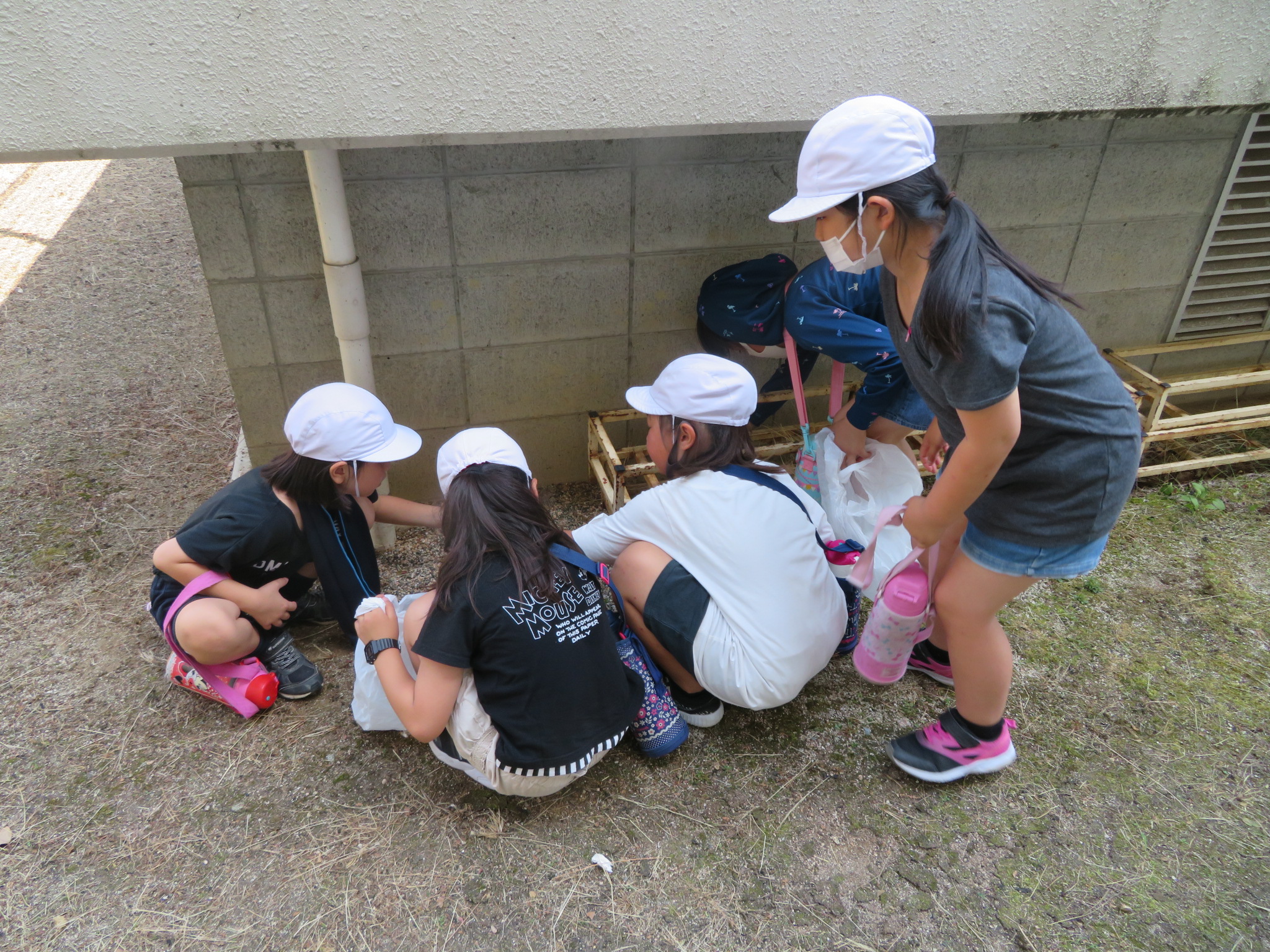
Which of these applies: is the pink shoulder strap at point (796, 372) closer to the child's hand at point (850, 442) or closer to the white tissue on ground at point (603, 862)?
the child's hand at point (850, 442)

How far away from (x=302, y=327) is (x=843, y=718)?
7.48 ft

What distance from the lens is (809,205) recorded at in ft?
5.61

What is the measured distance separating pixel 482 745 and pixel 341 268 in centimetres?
159

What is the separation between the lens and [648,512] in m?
2.33

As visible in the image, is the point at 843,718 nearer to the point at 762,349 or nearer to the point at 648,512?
the point at 648,512

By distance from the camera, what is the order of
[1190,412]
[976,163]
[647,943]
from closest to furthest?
[647,943] → [976,163] → [1190,412]

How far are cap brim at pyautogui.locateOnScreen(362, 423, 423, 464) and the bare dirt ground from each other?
75 cm

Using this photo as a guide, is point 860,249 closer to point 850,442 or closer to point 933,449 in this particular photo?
point 933,449

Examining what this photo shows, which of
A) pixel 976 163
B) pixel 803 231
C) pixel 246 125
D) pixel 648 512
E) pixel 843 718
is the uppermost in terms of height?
pixel 246 125

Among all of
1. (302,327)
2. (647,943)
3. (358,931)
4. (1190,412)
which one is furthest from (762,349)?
(1190,412)

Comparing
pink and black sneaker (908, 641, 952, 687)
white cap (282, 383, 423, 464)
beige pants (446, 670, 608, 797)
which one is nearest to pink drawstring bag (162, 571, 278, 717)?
white cap (282, 383, 423, 464)

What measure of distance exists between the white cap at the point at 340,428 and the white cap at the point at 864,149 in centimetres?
134

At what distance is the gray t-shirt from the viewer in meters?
1.62

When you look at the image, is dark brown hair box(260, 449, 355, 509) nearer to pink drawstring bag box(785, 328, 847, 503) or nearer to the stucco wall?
the stucco wall
